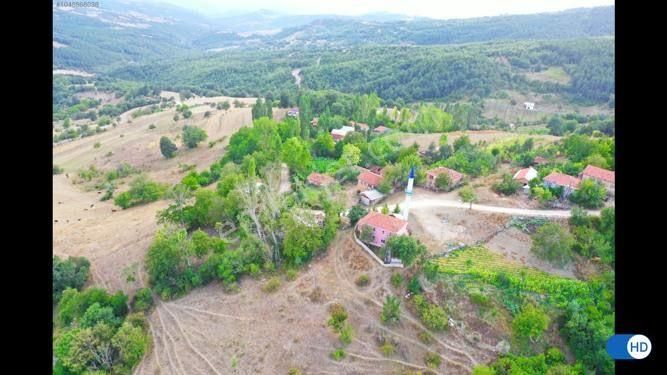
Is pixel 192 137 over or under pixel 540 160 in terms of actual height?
over

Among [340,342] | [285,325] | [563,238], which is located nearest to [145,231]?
[285,325]

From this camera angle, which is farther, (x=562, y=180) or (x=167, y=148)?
(x=167, y=148)

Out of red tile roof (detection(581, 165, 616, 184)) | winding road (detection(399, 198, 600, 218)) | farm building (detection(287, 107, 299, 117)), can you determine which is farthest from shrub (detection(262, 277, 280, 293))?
farm building (detection(287, 107, 299, 117))

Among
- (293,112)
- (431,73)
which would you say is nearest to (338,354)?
(293,112)

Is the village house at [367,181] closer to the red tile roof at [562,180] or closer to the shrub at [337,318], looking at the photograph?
the red tile roof at [562,180]

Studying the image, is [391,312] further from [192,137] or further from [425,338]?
[192,137]
